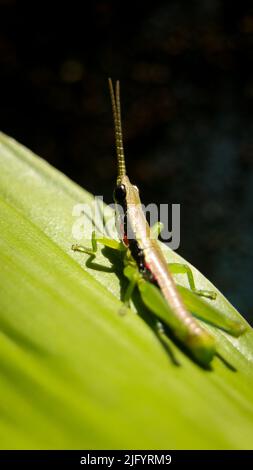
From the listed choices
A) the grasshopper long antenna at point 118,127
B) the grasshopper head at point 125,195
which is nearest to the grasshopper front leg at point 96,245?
the grasshopper head at point 125,195

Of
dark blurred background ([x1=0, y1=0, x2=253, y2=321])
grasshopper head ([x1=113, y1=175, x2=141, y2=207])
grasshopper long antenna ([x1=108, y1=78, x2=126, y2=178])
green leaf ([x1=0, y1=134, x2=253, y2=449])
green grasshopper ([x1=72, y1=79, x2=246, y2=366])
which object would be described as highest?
dark blurred background ([x1=0, y1=0, x2=253, y2=321])

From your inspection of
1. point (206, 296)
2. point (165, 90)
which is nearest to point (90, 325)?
point (206, 296)

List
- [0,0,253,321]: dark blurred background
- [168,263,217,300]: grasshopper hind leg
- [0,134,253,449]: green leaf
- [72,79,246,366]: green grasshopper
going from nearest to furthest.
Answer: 1. [0,134,253,449]: green leaf
2. [72,79,246,366]: green grasshopper
3. [168,263,217,300]: grasshopper hind leg
4. [0,0,253,321]: dark blurred background

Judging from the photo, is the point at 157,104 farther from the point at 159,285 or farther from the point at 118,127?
the point at 159,285

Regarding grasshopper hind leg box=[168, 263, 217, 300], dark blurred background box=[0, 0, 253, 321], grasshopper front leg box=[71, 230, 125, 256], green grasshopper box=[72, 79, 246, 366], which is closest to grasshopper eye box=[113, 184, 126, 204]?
green grasshopper box=[72, 79, 246, 366]

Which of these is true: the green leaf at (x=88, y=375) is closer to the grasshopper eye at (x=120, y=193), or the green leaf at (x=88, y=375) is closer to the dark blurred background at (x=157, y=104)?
the grasshopper eye at (x=120, y=193)

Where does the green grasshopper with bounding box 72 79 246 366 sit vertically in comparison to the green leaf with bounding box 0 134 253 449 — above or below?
above

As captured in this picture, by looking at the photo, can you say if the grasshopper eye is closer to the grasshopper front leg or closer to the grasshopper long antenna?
the grasshopper long antenna
